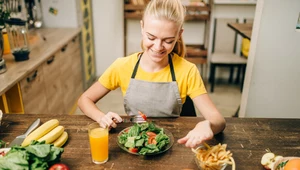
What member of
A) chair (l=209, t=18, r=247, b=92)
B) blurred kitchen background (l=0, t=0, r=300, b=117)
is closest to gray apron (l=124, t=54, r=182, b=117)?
blurred kitchen background (l=0, t=0, r=300, b=117)

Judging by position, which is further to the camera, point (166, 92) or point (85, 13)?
point (85, 13)

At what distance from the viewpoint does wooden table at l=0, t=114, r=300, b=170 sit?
111 cm

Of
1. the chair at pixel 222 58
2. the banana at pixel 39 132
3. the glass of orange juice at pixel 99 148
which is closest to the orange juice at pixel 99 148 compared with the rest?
the glass of orange juice at pixel 99 148

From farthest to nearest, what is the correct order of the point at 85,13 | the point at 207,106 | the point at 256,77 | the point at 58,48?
the point at 85,13
the point at 58,48
the point at 256,77
the point at 207,106

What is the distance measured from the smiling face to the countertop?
108cm

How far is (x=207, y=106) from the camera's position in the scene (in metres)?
1.43

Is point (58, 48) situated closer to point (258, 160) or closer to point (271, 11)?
point (271, 11)

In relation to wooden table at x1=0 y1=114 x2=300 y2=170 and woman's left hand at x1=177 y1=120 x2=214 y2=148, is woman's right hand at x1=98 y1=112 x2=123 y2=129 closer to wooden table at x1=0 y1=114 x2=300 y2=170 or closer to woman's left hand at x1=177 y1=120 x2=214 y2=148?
wooden table at x1=0 y1=114 x2=300 y2=170

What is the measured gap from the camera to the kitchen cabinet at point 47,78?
210cm

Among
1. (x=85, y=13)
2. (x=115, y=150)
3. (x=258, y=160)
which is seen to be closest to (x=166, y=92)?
(x=115, y=150)

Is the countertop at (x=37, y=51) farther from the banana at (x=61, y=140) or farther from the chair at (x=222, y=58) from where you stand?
the chair at (x=222, y=58)

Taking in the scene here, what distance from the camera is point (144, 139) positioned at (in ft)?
3.85

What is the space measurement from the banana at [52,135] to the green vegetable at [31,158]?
0.43 ft

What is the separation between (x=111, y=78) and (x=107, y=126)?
1.30 ft
